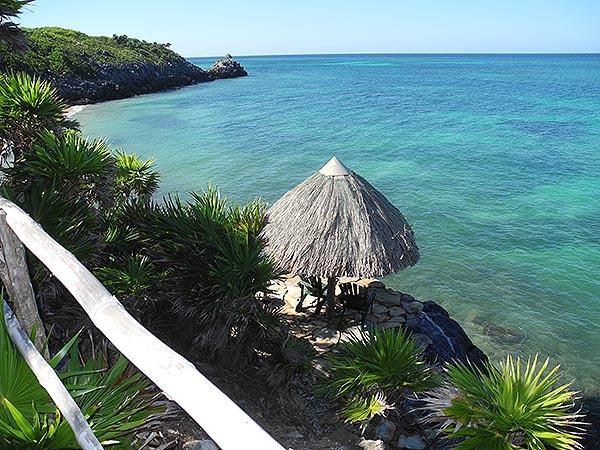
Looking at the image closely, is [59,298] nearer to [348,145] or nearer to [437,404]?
[437,404]

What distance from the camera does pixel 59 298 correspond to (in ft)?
14.5

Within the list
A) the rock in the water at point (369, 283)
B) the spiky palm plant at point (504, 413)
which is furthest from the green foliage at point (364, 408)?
the rock in the water at point (369, 283)

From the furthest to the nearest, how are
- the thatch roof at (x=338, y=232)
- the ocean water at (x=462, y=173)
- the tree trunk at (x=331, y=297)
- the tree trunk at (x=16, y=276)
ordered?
the ocean water at (x=462, y=173), the tree trunk at (x=331, y=297), the thatch roof at (x=338, y=232), the tree trunk at (x=16, y=276)

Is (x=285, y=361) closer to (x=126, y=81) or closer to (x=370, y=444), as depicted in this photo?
(x=370, y=444)

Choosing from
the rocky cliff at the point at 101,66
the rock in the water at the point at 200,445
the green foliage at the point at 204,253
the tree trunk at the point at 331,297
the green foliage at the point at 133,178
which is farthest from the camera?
the rocky cliff at the point at 101,66

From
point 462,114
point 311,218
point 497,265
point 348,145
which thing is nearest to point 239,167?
point 348,145

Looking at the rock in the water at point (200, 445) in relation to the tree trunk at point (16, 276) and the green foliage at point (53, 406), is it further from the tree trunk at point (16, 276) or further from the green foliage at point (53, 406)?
the tree trunk at point (16, 276)

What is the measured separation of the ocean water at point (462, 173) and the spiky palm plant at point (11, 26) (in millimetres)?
7913

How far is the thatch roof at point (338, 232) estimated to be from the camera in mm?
6441

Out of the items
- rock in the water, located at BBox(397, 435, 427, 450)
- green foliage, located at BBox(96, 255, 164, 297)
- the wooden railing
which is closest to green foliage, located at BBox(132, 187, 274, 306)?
green foliage, located at BBox(96, 255, 164, 297)

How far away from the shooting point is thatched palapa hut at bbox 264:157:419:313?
21.1ft

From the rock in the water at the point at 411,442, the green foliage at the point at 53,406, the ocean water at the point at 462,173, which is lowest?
the ocean water at the point at 462,173

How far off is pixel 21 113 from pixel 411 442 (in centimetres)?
517

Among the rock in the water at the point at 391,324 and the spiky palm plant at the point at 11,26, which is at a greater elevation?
the spiky palm plant at the point at 11,26
